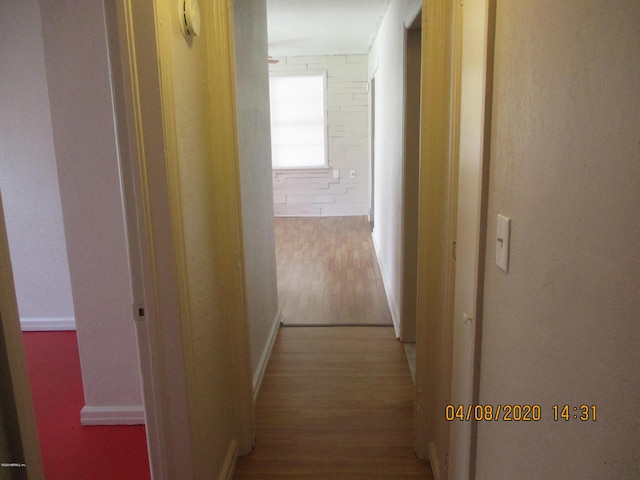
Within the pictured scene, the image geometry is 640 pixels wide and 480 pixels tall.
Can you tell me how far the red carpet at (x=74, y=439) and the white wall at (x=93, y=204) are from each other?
91 mm

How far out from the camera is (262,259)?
2914mm

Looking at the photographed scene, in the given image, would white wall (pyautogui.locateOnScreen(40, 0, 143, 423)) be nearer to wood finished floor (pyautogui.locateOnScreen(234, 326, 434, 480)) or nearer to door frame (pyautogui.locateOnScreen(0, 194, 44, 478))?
wood finished floor (pyautogui.locateOnScreen(234, 326, 434, 480))

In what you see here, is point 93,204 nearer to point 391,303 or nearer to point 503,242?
point 503,242

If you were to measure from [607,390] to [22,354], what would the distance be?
2.63ft

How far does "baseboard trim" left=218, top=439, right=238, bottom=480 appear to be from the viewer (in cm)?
188

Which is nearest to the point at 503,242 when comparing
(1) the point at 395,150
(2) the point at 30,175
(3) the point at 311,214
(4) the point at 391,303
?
(1) the point at 395,150

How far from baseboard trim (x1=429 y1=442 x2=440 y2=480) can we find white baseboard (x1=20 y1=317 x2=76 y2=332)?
9.10 feet

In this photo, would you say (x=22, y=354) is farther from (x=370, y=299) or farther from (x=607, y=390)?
(x=370, y=299)

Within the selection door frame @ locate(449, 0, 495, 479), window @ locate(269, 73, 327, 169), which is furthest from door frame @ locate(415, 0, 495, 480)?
window @ locate(269, 73, 327, 169)

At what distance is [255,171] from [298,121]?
17.5 ft

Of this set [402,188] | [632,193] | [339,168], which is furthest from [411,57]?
[339,168]

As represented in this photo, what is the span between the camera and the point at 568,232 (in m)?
0.75

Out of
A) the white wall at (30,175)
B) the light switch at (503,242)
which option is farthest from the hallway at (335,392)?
the white wall at (30,175)

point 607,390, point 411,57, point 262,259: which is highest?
point 411,57
